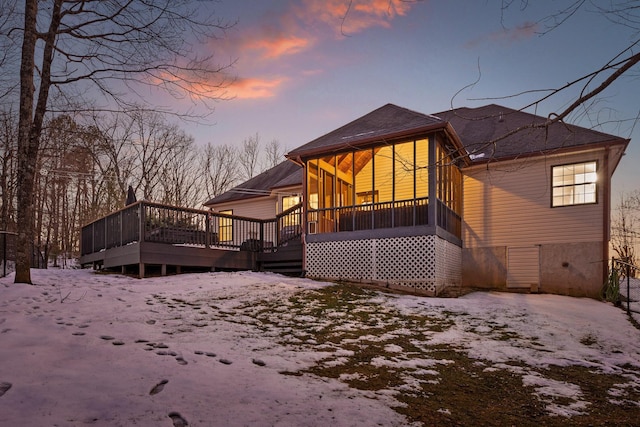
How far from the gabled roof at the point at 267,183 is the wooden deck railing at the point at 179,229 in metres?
3.72

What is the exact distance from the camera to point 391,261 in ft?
38.7

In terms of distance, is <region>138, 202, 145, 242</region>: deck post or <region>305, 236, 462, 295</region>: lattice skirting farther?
<region>138, 202, 145, 242</region>: deck post

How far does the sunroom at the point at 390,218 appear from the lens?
448 inches

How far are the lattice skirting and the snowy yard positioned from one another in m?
2.40

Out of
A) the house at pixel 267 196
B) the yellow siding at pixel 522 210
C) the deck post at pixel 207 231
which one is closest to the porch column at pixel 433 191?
the yellow siding at pixel 522 210

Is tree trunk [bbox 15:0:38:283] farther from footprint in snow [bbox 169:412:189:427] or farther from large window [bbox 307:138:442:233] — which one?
large window [bbox 307:138:442:233]

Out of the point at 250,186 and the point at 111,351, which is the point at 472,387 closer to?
the point at 111,351

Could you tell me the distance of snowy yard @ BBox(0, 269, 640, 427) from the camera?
10.5 feet

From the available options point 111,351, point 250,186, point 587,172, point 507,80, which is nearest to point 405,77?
point 507,80

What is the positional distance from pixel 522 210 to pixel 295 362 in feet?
37.8

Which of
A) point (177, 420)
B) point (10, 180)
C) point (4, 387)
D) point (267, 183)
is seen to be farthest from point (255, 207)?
point (177, 420)

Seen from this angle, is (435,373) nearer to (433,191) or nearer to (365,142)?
(433,191)

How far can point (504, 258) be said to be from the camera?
13844 mm

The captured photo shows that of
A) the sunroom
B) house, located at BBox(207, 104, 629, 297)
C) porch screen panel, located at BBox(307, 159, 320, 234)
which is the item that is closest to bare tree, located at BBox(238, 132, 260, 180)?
house, located at BBox(207, 104, 629, 297)
